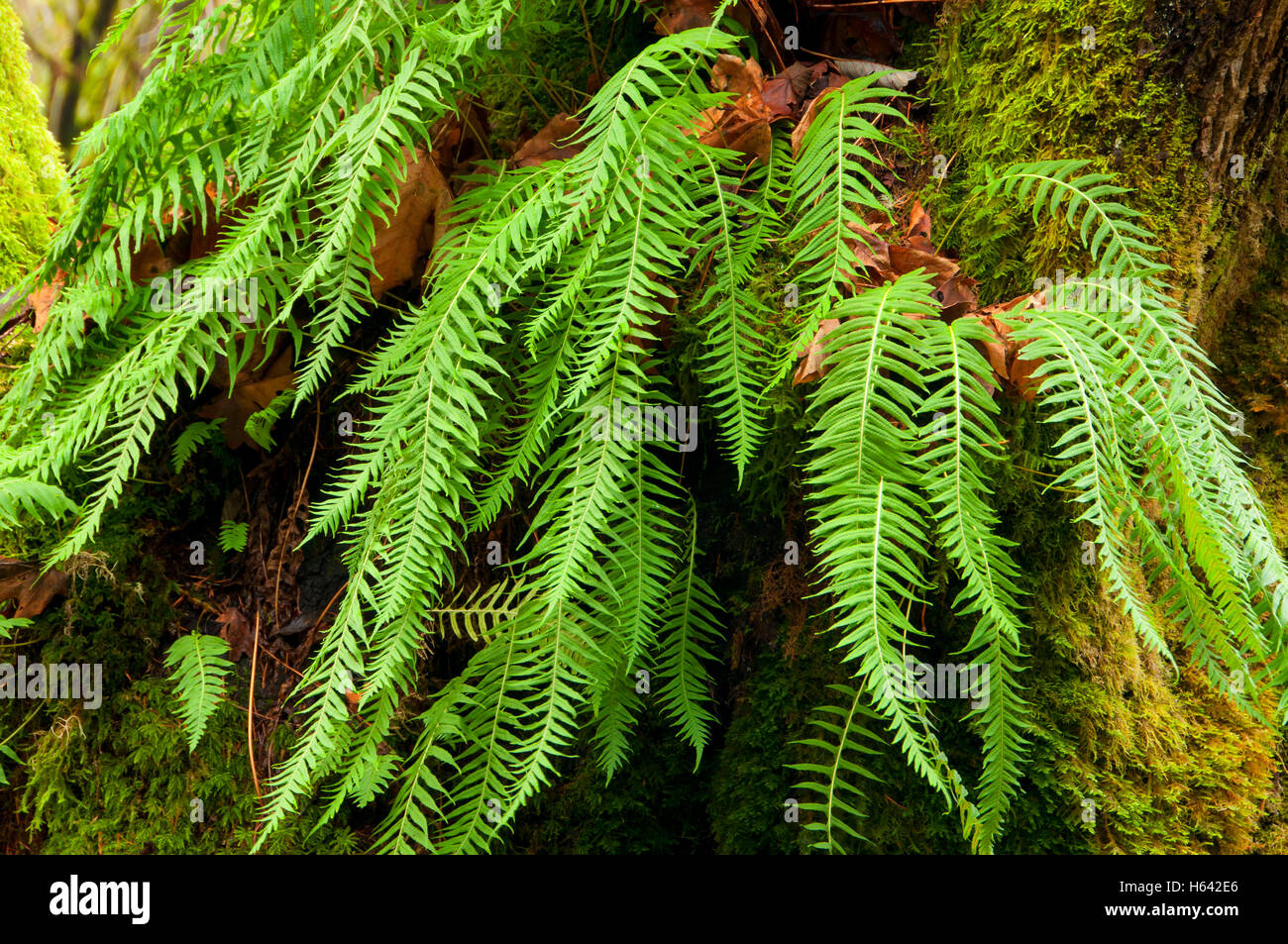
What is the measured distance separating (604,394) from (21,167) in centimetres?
206

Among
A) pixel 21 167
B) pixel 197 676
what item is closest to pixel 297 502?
pixel 197 676

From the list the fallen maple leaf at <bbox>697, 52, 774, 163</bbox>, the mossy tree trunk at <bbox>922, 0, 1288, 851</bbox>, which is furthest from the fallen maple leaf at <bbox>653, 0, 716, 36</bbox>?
the mossy tree trunk at <bbox>922, 0, 1288, 851</bbox>

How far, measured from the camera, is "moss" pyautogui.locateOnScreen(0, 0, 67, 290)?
2426mm

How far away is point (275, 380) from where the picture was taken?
1947 millimetres

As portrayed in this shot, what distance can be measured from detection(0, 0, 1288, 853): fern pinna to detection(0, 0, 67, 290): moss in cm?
76

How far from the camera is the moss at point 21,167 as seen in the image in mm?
2426

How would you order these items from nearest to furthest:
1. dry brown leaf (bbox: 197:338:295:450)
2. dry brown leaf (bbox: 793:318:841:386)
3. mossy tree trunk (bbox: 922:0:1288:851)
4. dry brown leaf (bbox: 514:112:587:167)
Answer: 1. dry brown leaf (bbox: 793:318:841:386)
2. mossy tree trunk (bbox: 922:0:1288:851)
3. dry brown leaf (bbox: 514:112:587:167)
4. dry brown leaf (bbox: 197:338:295:450)

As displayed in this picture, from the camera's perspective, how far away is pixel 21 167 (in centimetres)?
251

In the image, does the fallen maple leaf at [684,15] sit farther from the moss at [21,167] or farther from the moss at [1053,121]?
the moss at [21,167]

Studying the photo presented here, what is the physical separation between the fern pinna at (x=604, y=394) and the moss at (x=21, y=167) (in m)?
0.76

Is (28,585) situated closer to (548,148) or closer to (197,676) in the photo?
(197,676)

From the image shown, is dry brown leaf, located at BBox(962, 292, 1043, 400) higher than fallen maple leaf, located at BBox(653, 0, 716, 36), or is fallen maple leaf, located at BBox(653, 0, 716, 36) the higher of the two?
fallen maple leaf, located at BBox(653, 0, 716, 36)

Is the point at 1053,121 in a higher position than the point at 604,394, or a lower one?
higher

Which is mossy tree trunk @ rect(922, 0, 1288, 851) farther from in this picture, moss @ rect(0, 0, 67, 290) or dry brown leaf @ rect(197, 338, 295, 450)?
moss @ rect(0, 0, 67, 290)
